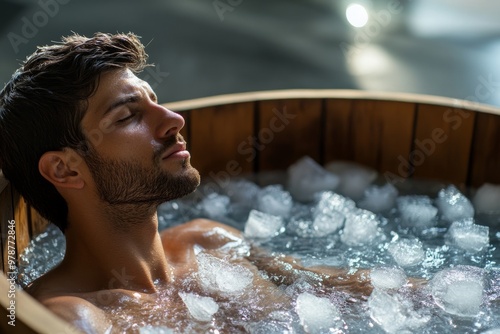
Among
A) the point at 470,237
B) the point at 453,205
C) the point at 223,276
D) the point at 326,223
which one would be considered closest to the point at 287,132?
the point at 326,223

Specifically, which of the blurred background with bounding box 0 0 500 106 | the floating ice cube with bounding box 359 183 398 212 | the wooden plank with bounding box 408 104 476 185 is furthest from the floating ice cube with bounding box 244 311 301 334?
the blurred background with bounding box 0 0 500 106

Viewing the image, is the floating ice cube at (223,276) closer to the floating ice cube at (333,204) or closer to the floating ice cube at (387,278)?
the floating ice cube at (387,278)

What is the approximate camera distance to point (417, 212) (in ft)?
7.00

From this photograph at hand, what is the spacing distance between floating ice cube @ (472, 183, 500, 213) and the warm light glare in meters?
2.31

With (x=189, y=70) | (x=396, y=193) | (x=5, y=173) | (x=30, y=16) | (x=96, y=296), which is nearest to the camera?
(x=96, y=296)

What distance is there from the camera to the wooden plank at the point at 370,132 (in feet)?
7.61

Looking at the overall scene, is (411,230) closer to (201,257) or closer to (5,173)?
(201,257)

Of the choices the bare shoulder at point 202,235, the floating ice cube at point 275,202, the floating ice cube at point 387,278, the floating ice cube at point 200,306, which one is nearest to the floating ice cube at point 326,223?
the floating ice cube at point 275,202

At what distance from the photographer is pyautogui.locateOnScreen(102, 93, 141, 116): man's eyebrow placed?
5.06 feet

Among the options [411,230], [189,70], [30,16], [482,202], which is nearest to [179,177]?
[411,230]

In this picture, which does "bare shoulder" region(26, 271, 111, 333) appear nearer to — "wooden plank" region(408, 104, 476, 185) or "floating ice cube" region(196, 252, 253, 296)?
"floating ice cube" region(196, 252, 253, 296)

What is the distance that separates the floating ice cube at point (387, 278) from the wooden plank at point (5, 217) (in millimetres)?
857

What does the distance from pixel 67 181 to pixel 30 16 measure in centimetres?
303

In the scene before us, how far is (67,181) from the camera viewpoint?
5.04 ft
